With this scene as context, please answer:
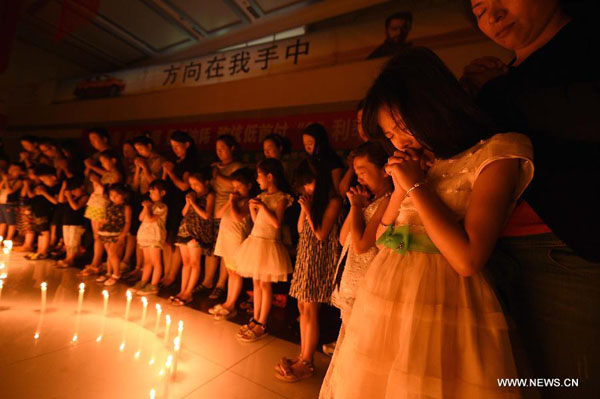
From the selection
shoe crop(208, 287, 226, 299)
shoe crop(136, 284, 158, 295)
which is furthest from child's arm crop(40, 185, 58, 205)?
shoe crop(208, 287, 226, 299)

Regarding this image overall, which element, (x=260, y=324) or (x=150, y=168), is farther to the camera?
(x=150, y=168)

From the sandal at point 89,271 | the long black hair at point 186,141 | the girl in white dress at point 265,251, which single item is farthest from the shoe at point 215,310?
the sandal at point 89,271

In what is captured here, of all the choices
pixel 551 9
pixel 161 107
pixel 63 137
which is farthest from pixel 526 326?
pixel 63 137

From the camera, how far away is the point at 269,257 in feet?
7.71

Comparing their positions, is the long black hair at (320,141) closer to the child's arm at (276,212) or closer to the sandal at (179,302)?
the child's arm at (276,212)

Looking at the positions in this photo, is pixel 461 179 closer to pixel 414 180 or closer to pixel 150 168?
pixel 414 180

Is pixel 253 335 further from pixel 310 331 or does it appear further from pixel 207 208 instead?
pixel 207 208

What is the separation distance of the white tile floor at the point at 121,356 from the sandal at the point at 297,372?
0.03 meters

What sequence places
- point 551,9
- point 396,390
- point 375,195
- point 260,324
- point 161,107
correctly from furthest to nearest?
point 161,107
point 260,324
point 375,195
point 551,9
point 396,390

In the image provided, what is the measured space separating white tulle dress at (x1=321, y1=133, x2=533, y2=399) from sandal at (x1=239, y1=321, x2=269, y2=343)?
64.2 inches

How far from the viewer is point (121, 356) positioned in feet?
6.24

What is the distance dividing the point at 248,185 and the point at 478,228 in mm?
2434

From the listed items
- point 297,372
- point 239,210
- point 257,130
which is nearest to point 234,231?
point 239,210

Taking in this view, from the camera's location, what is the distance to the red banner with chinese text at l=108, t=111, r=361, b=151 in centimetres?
374
